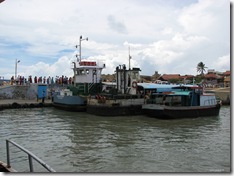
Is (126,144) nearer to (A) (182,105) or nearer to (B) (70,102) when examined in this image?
(A) (182,105)

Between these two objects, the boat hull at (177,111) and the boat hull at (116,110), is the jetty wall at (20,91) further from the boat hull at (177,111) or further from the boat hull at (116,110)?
the boat hull at (177,111)

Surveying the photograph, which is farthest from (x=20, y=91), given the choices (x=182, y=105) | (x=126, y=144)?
(x=126, y=144)

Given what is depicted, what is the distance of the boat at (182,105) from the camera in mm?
20234

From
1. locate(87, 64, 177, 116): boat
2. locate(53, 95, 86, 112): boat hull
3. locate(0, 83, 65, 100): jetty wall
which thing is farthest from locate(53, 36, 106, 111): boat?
locate(0, 83, 65, 100): jetty wall

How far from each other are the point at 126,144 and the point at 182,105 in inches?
431

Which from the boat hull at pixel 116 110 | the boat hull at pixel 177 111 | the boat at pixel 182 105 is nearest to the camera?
the boat hull at pixel 177 111

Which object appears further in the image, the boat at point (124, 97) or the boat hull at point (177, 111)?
the boat at point (124, 97)

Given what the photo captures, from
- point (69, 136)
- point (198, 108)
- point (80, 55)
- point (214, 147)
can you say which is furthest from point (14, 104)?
point (214, 147)

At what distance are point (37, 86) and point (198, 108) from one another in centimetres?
1925

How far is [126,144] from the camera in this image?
12.2m

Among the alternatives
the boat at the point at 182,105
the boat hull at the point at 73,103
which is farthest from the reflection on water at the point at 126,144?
the boat hull at the point at 73,103

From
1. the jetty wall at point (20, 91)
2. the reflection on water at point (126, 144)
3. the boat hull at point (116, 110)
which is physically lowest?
the reflection on water at point (126, 144)

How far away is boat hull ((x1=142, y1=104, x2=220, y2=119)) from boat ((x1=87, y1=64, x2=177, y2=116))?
1303 millimetres

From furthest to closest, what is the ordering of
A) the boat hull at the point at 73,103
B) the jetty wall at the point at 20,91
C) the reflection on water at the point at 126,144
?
the jetty wall at the point at 20,91, the boat hull at the point at 73,103, the reflection on water at the point at 126,144
